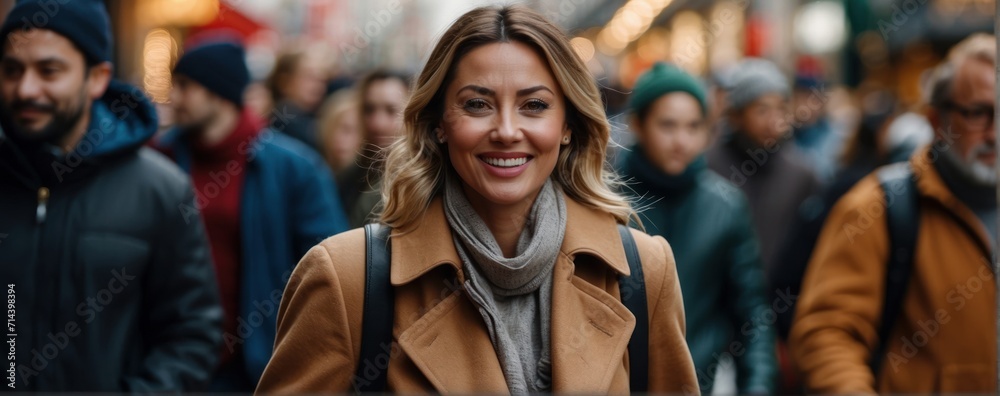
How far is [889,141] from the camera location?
9445 millimetres

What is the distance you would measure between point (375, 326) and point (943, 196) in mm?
2655

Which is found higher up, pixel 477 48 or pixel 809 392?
pixel 477 48

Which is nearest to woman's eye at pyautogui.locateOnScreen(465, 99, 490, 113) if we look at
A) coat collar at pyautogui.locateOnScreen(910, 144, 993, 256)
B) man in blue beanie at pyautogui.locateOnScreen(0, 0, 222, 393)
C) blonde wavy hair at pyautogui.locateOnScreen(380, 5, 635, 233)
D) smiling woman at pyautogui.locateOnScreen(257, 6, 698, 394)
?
smiling woman at pyautogui.locateOnScreen(257, 6, 698, 394)

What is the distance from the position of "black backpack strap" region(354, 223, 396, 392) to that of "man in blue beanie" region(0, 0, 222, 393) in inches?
61.6

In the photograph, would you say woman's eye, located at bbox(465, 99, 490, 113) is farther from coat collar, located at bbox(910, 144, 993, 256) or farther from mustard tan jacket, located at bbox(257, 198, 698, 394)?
coat collar, located at bbox(910, 144, 993, 256)

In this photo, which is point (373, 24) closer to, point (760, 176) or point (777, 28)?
point (760, 176)

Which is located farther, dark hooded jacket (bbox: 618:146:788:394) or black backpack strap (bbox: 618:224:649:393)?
dark hooded jacket (bbox: 618:146:788:394)

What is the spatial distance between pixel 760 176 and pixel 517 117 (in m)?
5.82

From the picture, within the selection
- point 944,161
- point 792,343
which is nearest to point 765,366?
point 792,343

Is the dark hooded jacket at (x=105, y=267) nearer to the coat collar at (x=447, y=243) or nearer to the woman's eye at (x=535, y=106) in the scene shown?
the coat collar at (x=447, y=243)

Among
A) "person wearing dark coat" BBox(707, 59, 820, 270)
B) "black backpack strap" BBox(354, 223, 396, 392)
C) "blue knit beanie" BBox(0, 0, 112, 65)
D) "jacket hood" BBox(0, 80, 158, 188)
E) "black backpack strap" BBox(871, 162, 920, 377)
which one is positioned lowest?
"person wearing dark coat" BBox(707, 59, 820, 270)

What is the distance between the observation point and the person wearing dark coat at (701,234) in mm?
5934

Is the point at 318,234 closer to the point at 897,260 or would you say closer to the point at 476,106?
the point at 897,260

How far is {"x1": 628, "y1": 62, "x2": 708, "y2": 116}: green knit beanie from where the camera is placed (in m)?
6.83
